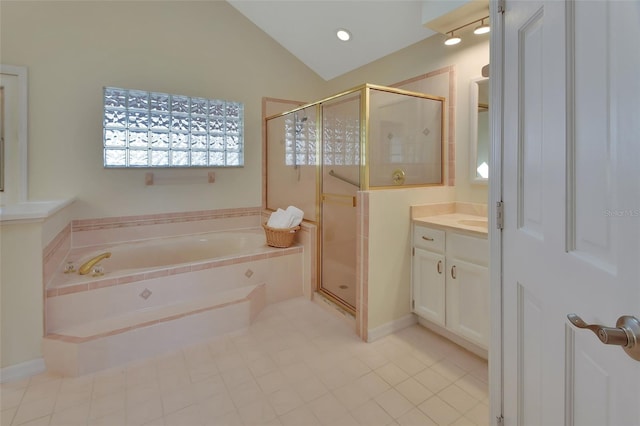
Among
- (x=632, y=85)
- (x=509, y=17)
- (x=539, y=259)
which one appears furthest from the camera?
(x=509, y=17)

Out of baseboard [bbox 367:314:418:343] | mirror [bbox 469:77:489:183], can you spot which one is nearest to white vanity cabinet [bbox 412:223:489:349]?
baseboard [bbox 367:314:418:343]

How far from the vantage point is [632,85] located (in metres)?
0.58

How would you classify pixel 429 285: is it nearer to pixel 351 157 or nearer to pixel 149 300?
pixel 351 157

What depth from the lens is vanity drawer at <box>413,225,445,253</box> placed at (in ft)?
7.42

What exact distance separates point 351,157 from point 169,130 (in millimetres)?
1894

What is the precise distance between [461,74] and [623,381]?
8.41 feet

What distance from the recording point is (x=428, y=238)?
2.36 metres

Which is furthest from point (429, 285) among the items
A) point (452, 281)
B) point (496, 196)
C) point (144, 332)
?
point (144, 332)

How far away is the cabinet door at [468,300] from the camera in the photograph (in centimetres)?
200

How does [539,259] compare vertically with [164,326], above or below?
above

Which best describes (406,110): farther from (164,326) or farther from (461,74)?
(164,326)

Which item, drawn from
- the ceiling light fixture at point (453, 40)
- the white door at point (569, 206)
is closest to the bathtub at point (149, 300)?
the white door at point (569, 206)

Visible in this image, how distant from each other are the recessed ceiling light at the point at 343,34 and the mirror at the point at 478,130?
1.40m

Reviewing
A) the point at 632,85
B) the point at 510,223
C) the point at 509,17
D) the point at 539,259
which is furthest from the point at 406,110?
the point at 632,85
